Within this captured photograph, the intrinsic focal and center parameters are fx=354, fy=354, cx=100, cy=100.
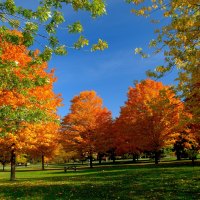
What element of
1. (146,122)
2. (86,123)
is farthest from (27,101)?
(86,123)

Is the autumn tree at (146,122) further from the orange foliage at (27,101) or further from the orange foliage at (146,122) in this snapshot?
the orange foliage at (27,101)

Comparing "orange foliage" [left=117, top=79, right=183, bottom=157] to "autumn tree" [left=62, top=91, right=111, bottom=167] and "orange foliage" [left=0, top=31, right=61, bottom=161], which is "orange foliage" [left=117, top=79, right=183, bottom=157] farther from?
"orange foliage" [left=0, top=31, right=61, bottom=161]

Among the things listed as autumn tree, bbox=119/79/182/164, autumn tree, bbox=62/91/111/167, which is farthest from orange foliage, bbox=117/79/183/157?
autumn tree, bbox=62/91/111/167

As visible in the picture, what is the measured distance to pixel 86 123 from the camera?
52.2 meters

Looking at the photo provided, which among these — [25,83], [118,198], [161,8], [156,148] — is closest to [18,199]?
[118,198]

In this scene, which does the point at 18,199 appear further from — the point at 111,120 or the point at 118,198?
the point at 111,120

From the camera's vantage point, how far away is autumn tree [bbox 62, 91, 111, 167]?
5125 centimetres

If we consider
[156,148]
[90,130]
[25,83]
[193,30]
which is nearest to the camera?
[193,30]

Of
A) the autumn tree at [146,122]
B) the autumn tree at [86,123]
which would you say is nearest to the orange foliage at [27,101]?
the autumn tree at [146,122]

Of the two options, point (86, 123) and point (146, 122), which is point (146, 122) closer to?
point (146, 122)

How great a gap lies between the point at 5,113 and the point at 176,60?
268 inches

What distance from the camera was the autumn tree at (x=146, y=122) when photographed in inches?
1606

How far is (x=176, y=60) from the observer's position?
1366 centimetres

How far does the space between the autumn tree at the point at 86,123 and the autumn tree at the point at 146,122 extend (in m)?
6.76
